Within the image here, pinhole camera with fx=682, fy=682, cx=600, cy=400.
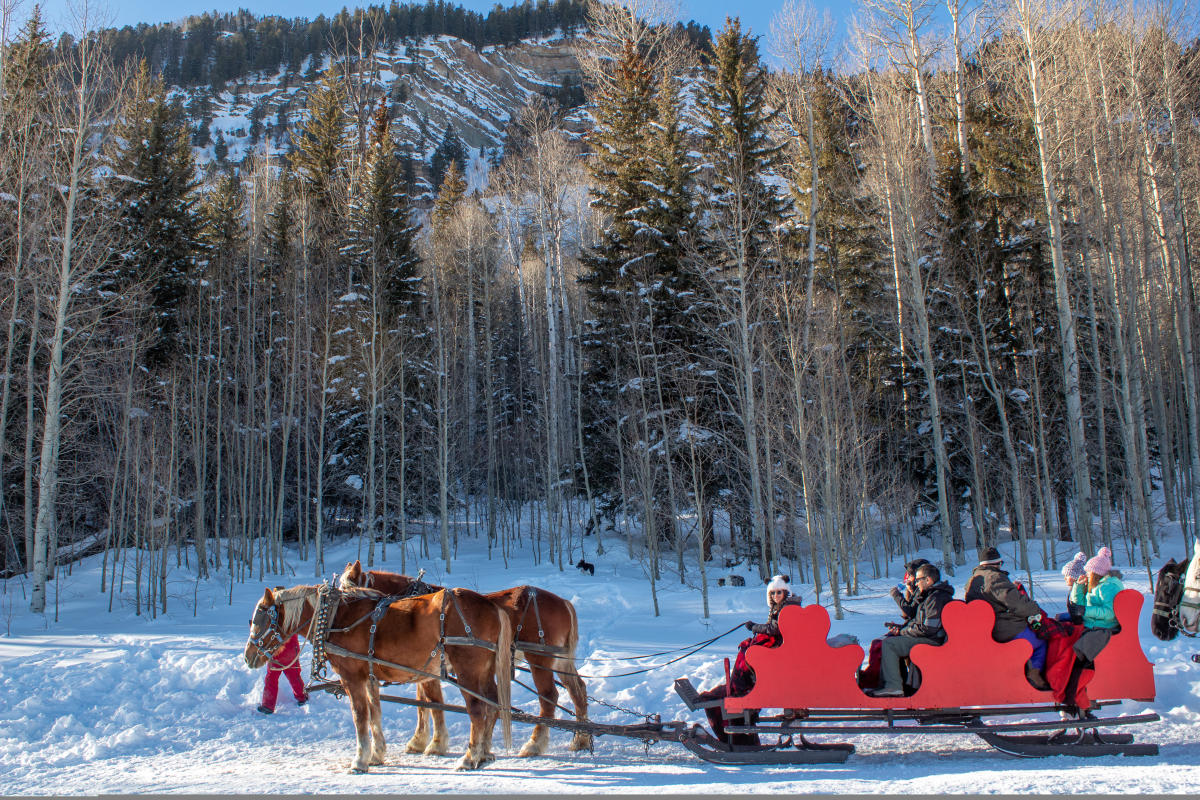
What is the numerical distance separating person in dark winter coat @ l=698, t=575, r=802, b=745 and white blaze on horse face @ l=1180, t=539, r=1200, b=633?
338cm

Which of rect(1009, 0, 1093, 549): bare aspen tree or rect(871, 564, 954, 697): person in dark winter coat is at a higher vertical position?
rect(1009, 0, 1093, 549): bare aspen tree

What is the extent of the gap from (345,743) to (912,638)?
216 inches

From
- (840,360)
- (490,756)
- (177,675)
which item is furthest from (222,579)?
(840,360)

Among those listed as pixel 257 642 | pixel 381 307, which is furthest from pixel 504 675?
pixel 381 307

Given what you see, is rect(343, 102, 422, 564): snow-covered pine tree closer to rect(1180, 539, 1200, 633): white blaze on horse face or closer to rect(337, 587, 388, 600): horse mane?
rect(337, 587, 388, 600): horse mane

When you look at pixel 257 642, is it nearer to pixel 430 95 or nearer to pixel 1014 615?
pixel 1014 615

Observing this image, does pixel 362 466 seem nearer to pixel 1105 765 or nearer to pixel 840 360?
pixel 840 360

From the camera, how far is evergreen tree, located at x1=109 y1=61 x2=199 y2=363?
2100cm

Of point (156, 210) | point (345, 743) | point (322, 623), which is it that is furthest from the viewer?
point (156, 210)

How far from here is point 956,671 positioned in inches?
210

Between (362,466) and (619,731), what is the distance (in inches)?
793

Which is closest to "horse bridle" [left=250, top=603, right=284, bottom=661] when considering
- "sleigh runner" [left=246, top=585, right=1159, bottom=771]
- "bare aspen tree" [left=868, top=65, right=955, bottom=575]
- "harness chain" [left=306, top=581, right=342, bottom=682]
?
"harness chain" [left=306, top=581, right=342, bottom=682]

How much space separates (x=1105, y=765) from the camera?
16.2ft

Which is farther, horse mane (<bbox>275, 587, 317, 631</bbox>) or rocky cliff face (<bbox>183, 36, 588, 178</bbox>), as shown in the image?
rocky cliff face (<bbox>183, 36, 588, 178</bbox>)
